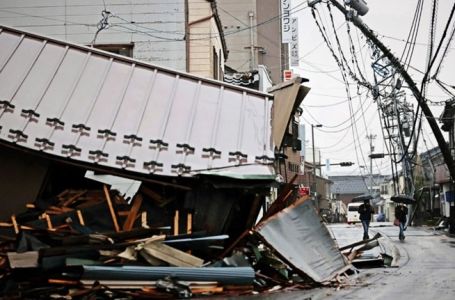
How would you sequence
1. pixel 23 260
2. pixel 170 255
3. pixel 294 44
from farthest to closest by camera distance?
1. pixel 294 44
2. pixel 170 255
3. pixel 23 260

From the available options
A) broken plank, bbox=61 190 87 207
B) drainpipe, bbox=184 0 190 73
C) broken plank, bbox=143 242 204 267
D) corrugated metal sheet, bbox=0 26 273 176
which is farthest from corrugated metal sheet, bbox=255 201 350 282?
drainpipe, bbox=184 0 190 73

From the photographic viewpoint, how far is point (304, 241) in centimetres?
1241

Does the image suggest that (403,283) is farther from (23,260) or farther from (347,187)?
(347,187)

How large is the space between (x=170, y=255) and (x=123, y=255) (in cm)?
83

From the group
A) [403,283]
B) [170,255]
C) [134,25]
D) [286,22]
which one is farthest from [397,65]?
[286,22]

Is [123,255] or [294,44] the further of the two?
[294,44]

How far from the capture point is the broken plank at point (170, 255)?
10.6 m

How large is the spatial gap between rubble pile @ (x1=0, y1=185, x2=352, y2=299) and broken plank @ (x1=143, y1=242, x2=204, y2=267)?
0.06 feet

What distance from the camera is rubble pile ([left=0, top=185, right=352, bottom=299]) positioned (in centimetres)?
998

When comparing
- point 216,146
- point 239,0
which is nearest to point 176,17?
point 216,146

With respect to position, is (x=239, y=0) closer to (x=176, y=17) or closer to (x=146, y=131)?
(x=176, y=17)

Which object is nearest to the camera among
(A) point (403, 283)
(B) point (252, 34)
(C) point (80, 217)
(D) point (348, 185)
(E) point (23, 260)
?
(E) point (23, 260)

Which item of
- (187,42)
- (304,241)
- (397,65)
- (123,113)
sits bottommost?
(304,241)

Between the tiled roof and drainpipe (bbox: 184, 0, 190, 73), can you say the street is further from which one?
the tiled roof
